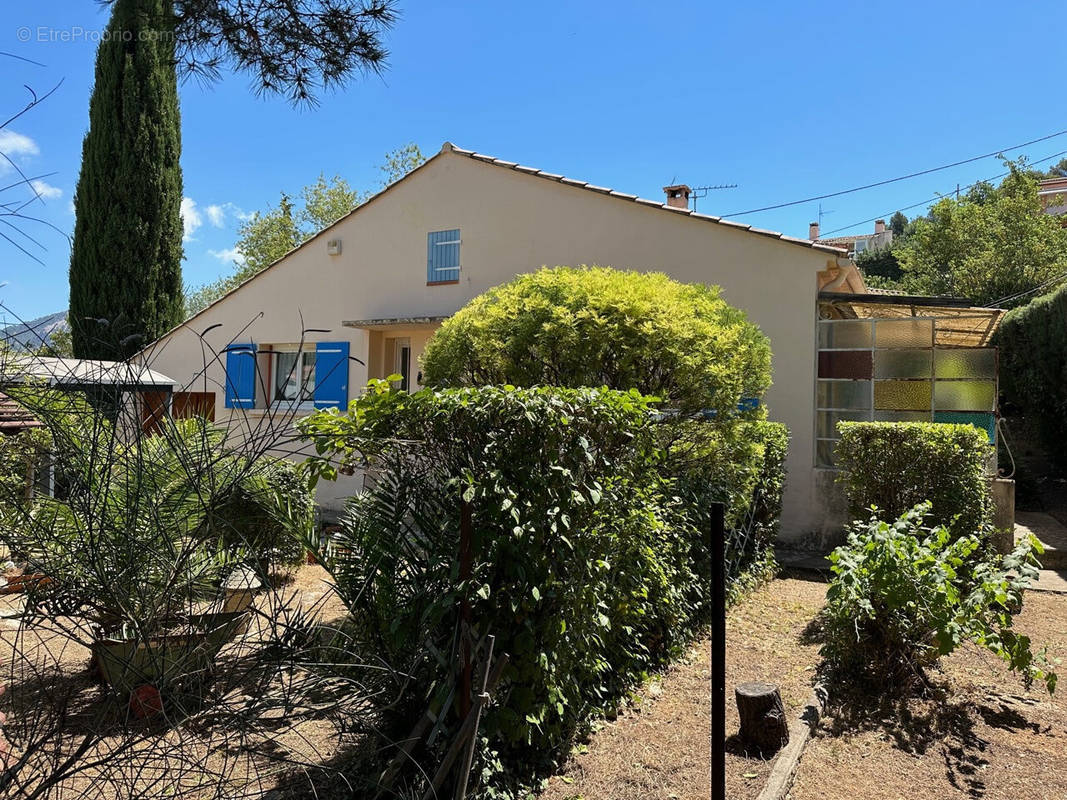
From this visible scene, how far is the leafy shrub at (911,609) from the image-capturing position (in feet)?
14.6

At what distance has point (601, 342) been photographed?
231 inches

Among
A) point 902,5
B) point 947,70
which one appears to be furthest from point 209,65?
point 947,70

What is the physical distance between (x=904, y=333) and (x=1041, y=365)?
748cm

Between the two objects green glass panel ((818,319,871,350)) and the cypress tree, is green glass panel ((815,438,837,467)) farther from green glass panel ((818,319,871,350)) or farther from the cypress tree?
the cypress tree

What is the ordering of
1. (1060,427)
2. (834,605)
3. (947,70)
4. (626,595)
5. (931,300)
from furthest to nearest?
(1060,427) → (947,70) → (931,300) → (834,605) → (626,595)

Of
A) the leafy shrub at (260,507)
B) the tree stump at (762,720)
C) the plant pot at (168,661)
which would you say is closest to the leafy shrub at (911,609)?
the tree stump at (762,720)

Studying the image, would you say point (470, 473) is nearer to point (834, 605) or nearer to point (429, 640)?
point (429, 640)

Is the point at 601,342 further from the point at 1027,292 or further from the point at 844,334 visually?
the point at 1027,292

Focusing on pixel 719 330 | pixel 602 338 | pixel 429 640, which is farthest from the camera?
pixel 719 330

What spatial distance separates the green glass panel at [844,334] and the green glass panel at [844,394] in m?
0.55

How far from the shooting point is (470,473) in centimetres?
313

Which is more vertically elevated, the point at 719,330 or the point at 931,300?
the point at 931,300

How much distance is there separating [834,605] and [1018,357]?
14.4 meters

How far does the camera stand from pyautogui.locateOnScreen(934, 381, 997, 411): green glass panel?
970 cm
